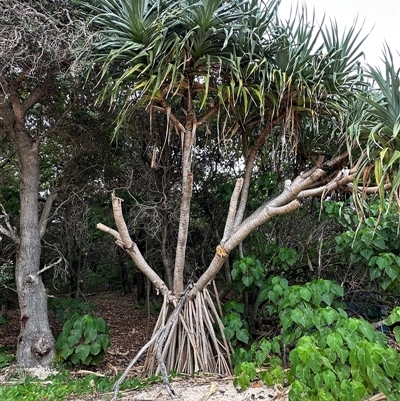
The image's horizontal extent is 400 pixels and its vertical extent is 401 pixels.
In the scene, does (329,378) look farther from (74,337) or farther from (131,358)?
Answer: (131,358)

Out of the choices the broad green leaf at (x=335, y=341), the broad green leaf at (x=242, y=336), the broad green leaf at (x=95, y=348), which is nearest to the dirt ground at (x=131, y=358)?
the broad green leaf at (x=95, y=348)

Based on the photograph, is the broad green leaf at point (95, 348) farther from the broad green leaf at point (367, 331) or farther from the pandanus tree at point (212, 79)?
the broad green leaf at point (367, 331)

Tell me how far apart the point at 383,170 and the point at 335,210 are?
2.95ft

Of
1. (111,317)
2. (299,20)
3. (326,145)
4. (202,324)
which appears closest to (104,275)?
(111,317)

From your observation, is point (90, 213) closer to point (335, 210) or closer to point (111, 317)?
point (111, 317)

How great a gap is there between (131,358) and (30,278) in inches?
56.5

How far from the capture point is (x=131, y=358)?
425 cm

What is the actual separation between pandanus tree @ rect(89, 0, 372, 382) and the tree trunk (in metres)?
1.05

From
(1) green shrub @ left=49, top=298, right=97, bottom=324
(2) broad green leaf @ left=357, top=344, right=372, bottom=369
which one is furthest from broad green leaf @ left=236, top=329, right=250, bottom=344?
(1) green shrub @ left=49, top=298, right=97, bottom=324

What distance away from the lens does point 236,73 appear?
10.5ft

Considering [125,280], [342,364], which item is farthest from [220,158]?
[125,280]

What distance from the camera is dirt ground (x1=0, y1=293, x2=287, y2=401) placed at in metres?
2.71

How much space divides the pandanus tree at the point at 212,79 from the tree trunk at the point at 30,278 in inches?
41.2

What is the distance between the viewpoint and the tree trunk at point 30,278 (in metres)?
3.61
